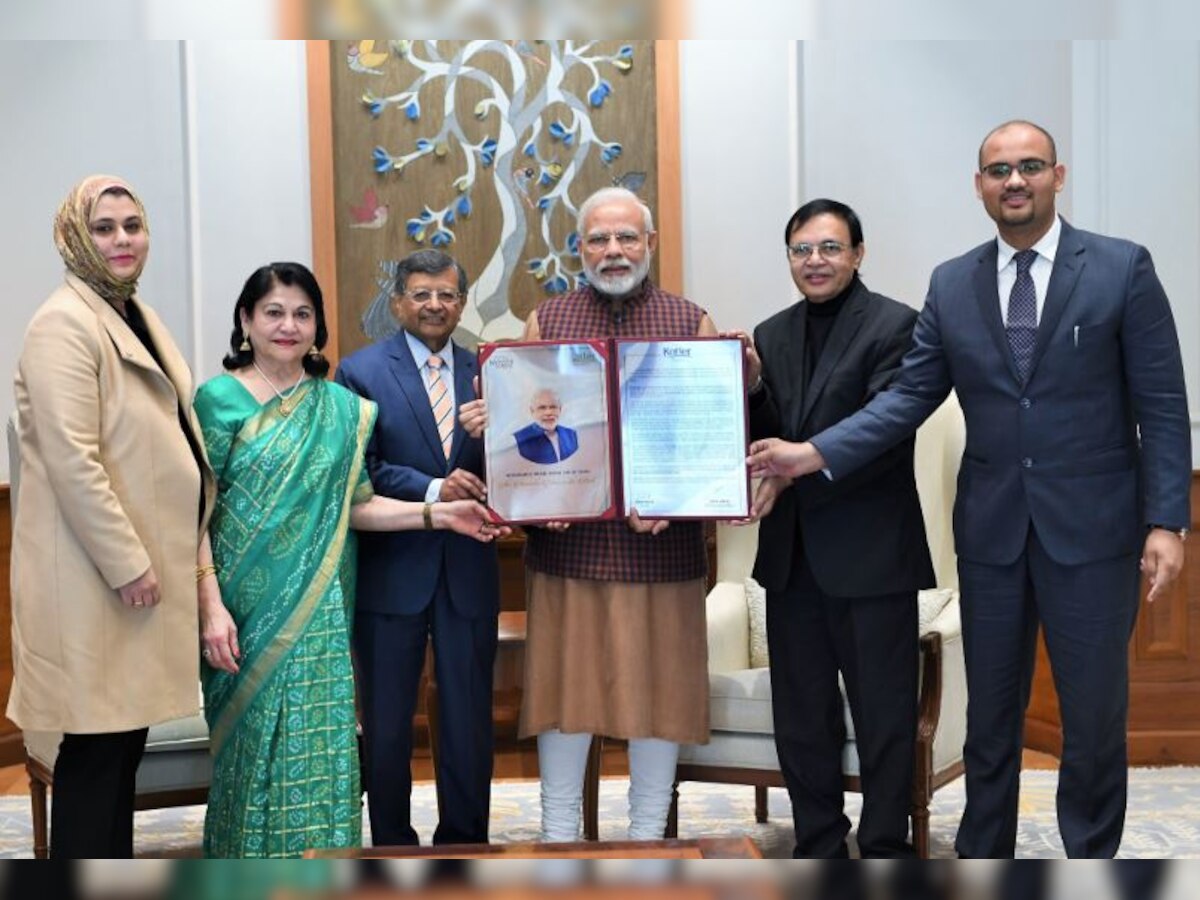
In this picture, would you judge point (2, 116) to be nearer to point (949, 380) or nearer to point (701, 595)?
point (701, 595)

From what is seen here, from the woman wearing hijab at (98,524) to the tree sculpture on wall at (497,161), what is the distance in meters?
1.97

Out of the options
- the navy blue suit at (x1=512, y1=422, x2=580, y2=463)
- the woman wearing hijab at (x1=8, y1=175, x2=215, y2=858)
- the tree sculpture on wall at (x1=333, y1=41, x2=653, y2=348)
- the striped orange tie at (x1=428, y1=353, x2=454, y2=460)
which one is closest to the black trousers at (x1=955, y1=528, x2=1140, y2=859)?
the navy blue suit at (x1=512, y1=422, x2=580, y2=463)

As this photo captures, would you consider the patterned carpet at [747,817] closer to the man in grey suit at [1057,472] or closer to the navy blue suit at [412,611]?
the navy blue suit at [412,611]

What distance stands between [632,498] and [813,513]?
408 millimetres

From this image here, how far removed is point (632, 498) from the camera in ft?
8.91

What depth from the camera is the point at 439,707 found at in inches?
115

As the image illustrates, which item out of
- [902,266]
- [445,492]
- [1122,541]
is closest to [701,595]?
[445,492]

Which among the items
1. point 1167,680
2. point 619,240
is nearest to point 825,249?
point 619,240

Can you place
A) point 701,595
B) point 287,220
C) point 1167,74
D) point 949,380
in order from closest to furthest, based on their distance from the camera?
1. point 949,380
2. point 701,595
3. point 1167,74
4. point 287,220

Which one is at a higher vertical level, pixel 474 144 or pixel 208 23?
pixel 474 144

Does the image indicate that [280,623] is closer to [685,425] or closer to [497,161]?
[685,425]

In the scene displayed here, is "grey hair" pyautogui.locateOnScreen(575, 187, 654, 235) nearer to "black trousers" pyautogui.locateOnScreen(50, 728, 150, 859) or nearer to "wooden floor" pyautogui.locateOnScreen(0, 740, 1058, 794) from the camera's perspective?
"black trousers" pyautogui.locateOnScreen(50, 728, 150, 859)

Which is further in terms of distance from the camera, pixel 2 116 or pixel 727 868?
Result: pixel 2 116

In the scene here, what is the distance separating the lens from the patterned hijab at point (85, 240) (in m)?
2.33
